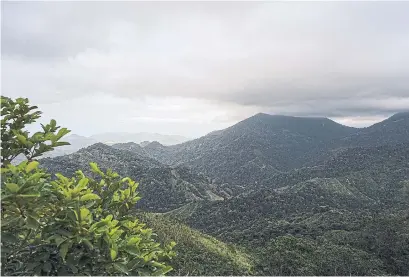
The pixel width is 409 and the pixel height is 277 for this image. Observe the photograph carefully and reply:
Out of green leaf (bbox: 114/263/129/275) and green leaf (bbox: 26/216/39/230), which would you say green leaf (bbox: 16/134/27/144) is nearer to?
green leaf (bbox: 26/216/39/230)

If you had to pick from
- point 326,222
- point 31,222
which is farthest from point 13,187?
point 326,222

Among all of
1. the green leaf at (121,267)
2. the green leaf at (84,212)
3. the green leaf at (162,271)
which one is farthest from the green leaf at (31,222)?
the green leaf at (162,271)

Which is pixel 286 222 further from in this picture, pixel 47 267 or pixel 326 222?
pixel 47 267

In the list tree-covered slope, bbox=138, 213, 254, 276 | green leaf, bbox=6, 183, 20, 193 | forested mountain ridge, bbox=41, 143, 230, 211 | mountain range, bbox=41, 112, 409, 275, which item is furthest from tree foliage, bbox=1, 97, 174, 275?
forested mountain ridge, bbox=41, 143, 230, 211

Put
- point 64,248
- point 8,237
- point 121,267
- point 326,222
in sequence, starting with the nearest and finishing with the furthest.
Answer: point 64,248
point 8,237
point 121,267
point 326,222

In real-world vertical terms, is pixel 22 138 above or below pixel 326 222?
above

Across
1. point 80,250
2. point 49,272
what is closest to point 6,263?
point 49,272

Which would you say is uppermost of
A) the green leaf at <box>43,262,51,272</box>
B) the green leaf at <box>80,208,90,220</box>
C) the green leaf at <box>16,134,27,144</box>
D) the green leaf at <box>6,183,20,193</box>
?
the green leaf at <box>16,134,27,144</box>

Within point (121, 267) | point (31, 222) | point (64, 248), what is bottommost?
point (121, 267)

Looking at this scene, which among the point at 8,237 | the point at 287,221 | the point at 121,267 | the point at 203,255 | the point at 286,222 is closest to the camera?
the point at 8,237

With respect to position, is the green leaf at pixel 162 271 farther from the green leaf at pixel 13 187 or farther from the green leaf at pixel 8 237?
the green leaf at pixel 13 187
